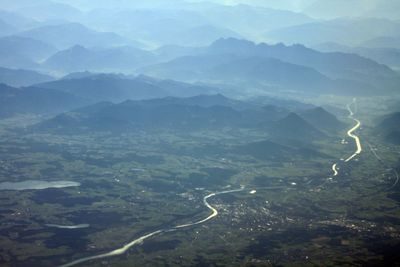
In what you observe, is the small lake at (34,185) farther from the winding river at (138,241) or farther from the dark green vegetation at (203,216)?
the winding river at (138,241)

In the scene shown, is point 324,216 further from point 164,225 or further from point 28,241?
point 28,241

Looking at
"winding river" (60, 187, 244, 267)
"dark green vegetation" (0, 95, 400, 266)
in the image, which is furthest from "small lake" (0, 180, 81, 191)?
"winding river" (60, 187, 244, 267)

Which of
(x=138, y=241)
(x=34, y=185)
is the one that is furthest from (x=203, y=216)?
(x=34, y=185)

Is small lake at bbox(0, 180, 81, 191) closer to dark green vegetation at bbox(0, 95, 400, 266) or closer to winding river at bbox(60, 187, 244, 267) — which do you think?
dark green vegetation at bbox(0, 95, 400, 266)

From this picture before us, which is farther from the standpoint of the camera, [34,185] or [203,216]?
[34,185]

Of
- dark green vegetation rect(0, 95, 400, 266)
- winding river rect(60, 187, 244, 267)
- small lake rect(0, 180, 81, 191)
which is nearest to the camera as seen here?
winding river rect(60, 187, 244, 267)

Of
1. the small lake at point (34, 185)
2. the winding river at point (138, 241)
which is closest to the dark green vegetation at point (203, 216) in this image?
the winding river at point (138, 241)

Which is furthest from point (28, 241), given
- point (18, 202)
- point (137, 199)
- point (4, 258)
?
point (137, 199)

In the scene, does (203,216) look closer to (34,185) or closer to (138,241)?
(138,241)
